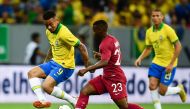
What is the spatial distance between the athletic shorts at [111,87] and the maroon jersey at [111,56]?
3.5 inches

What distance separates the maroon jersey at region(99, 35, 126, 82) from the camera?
Result: 13314 mm

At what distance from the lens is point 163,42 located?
16359mm

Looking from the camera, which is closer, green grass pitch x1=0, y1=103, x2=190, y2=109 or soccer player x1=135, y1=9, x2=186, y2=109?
soccer player x1=135, y1=9, x2=186, y2=109

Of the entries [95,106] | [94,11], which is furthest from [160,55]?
[94,11]

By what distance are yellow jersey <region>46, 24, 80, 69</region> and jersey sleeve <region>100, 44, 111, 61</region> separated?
164 cm

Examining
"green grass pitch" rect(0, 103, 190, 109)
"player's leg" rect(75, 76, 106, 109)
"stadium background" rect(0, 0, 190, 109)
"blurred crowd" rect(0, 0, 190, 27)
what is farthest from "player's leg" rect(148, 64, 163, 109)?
"blurred crowd" rect(0, 0, 190, 27)

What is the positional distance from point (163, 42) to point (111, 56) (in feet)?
10.1

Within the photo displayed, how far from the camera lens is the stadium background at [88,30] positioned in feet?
69.1

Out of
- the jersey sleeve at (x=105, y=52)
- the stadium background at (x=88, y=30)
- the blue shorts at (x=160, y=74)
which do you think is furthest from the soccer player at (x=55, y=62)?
the stadium background at (x=88, y=30)

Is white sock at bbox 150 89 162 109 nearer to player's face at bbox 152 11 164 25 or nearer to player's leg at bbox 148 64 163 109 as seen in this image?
player's leg at bbox 148 64 163 109

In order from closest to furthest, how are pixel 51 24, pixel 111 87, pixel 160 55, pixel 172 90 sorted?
pixel 111 87
pixel 51 24
pixel 160 55
pixel 172 90

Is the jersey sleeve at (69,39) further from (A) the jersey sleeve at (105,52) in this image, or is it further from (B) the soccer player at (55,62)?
(A) the jersey sleeve at (105,52)

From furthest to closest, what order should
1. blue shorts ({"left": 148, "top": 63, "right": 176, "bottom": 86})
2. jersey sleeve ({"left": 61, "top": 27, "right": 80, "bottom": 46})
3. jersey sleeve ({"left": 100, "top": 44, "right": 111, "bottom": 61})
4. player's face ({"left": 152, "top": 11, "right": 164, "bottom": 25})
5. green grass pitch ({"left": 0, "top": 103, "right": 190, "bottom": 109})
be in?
1. green grass pitch ({"left": 0, "top": 103, "right": 190, "bottom": 109})
2. blue shorts ({"left": 148, "top": 63, "right": 176, "bottom": 86})
3. player's face ({"left": 152, "top": 11, "right": 164, "bottom": 25})
4. jersey sleeve ({"left": 61, "top": 27, "right": 80, "bottom": 46})
5. jersey sleeve ({"left": 100, "top": 44, "right": 111, "bottom": 61})

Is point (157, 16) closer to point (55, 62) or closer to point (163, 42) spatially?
point (163, 42)
